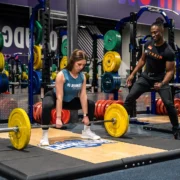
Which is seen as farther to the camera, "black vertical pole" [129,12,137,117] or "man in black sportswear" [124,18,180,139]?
"black vertical pole" [129,12,137,117]

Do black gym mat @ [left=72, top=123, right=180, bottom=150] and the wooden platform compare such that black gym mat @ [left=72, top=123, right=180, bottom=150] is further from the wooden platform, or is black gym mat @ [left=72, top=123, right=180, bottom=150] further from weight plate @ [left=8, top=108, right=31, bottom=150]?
weight plate @ [left=8, top=108, right=31, bottom=150]

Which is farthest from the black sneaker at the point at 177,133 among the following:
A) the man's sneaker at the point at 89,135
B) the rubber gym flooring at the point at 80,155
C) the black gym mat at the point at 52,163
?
the man's sneaker at the point at 89,135

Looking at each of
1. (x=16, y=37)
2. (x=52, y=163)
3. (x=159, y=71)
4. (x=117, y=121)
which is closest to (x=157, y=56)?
(x=159, y=71)

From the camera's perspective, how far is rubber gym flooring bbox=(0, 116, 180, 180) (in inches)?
92.7

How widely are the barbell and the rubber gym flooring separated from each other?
0.28 feet

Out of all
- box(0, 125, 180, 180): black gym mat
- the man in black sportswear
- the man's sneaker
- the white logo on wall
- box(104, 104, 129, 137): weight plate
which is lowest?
box(0, 125, 180, 180): black gym mat

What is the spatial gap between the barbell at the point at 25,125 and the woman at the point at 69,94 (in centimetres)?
17

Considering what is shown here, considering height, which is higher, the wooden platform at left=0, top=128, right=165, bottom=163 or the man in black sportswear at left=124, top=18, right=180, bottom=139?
the man in black sportswear at left=124, top=18, right=180, bottom=139

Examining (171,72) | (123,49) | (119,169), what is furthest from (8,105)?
(123,49)

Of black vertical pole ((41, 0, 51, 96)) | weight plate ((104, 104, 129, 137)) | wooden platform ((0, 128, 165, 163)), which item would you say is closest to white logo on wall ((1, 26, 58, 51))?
black vertical pole ((41, 0, 51, 96))

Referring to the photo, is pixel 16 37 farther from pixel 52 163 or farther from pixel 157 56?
pixel 52 163

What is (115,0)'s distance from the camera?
26.1 feet

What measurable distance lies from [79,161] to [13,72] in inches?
295

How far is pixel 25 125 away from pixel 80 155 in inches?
20.5
